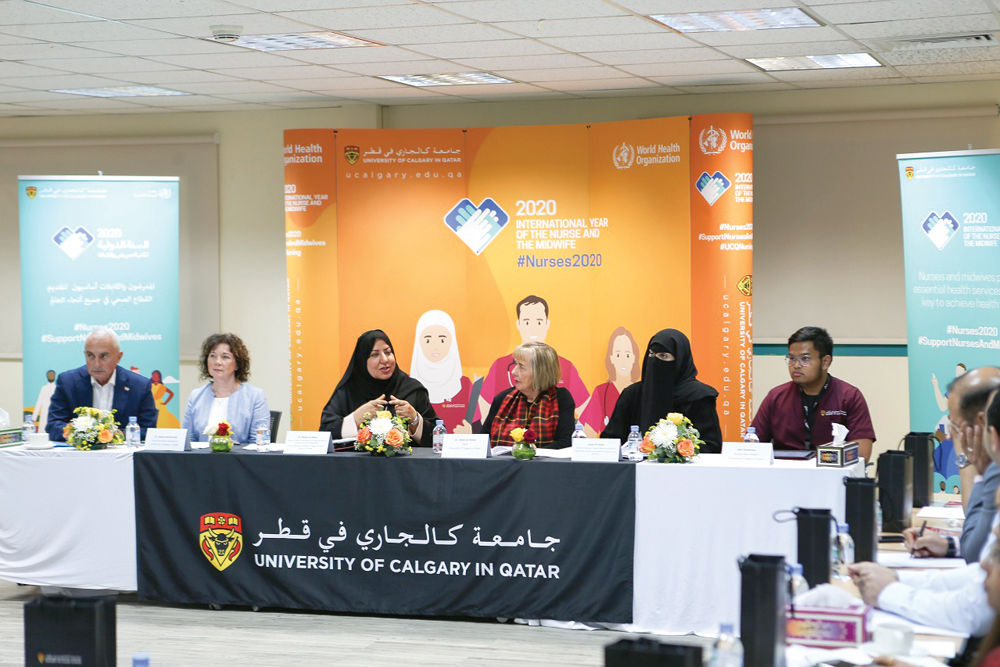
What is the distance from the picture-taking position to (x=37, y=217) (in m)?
8.36

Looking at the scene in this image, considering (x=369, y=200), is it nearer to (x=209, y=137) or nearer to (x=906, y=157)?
(x=209, y=137)

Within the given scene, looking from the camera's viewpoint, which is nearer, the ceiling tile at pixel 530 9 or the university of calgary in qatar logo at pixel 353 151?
the ceiling tile at pixel 530 9

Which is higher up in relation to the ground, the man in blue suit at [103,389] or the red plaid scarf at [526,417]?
the man in blue suit at [103,389]

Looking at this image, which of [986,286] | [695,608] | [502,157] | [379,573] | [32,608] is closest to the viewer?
[32,608]

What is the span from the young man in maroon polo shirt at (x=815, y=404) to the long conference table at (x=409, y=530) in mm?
713

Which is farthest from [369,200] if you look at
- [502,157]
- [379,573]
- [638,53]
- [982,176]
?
[982,176]

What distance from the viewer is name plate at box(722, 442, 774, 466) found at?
5082mm

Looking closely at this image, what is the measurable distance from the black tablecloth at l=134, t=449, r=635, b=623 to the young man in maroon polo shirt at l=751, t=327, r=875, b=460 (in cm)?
127

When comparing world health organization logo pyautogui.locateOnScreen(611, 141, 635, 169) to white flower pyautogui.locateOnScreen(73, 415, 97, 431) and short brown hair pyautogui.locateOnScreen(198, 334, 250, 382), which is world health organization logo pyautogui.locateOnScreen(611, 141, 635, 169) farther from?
white flower pyautogui.locateOnScreen(73, 415, 97, 431)

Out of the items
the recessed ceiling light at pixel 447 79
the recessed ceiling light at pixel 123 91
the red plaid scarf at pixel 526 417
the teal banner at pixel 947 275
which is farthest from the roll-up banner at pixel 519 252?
the red plaid scarf at pixel 526 417

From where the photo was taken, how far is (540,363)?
589cm

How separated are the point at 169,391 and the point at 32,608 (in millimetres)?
6271

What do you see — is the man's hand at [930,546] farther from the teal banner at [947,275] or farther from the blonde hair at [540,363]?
the teal banner at [947,275]

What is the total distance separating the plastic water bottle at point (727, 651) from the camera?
7.41 feet
